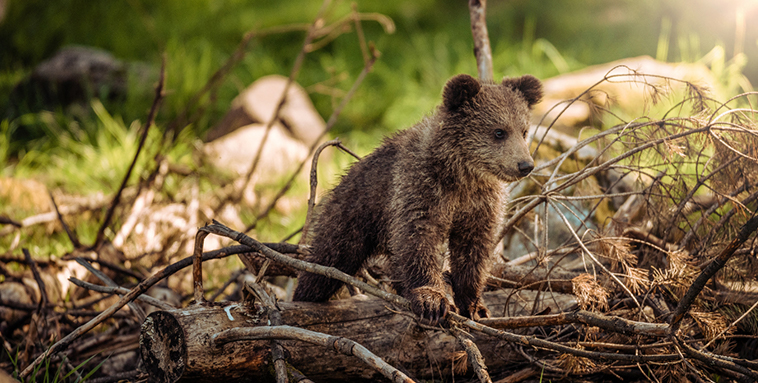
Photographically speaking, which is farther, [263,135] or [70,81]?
[70,81]

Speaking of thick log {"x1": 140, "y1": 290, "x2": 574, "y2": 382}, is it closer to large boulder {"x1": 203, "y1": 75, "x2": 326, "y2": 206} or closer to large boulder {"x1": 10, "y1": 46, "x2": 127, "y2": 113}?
large boulder {"x1": 203, "y1": 75, "x2": 326, "y2": 206}

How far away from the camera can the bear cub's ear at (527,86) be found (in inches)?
118

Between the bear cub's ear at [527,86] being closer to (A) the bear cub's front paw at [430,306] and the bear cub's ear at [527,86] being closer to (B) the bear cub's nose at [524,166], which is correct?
(B) the bear cub's nose at [524,166]

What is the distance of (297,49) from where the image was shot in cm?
1096

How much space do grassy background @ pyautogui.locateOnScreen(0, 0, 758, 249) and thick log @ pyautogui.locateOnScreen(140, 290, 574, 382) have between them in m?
4.59

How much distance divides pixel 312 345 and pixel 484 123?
1.32m

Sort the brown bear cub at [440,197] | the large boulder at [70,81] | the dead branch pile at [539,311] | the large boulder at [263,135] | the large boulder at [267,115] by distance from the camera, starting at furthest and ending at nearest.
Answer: the large boulder at [70,81], the large boulder at [267,115], the large boulder at [263,135], the brown bear cub at [440,197], the dead branch pile at [539,311]

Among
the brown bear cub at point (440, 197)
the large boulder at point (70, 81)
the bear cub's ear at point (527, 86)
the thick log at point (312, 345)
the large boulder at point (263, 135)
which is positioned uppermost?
the large boulder at point (70, 81)

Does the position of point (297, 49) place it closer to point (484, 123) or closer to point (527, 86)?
point (527, 86)

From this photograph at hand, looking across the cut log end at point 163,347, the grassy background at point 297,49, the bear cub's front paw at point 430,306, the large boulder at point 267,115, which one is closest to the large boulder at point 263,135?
the large boulder at point 267,115

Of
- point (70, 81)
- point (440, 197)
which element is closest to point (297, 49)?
point (70, 81)

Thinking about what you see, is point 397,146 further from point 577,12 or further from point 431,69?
point 577,12

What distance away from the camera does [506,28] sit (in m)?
10.5

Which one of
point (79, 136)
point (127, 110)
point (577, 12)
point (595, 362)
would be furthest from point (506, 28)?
point (595, 362)
